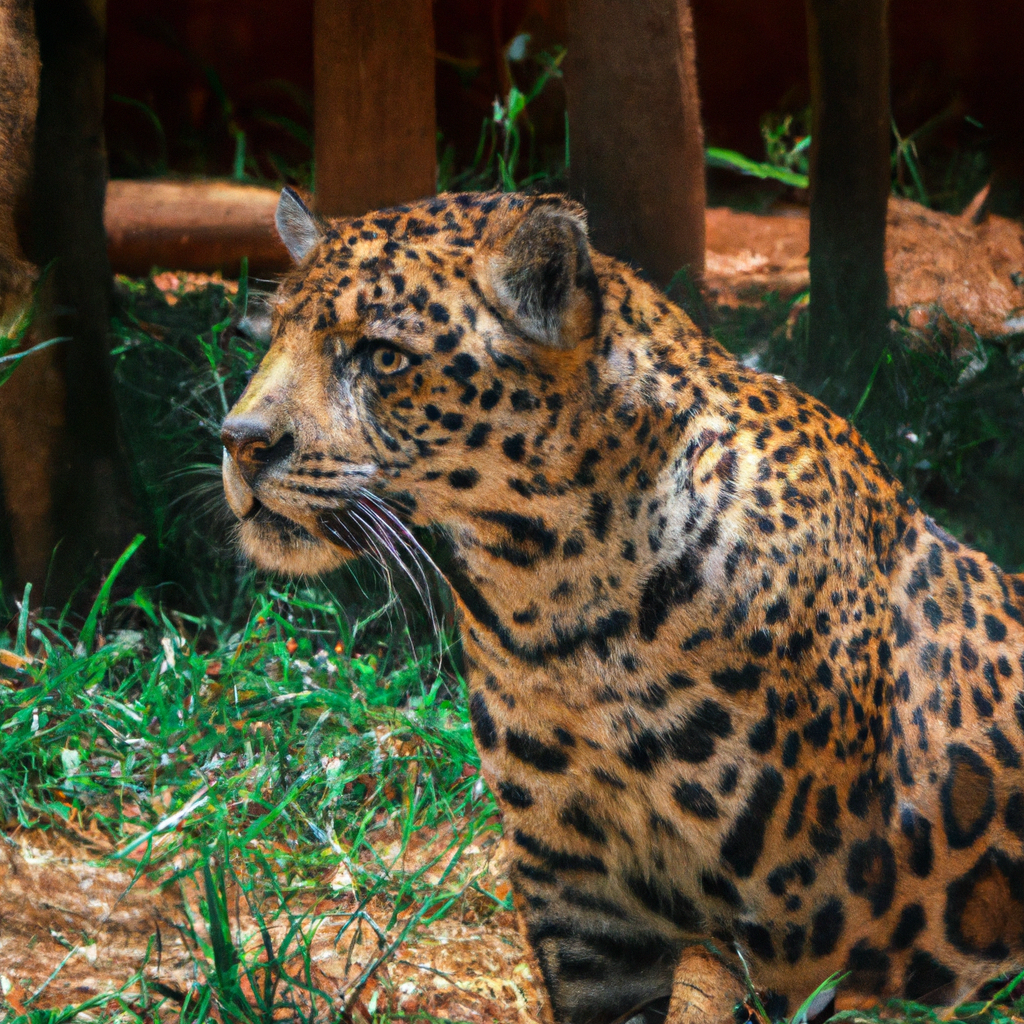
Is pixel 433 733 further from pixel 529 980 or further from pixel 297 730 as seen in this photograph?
pixel 529 980

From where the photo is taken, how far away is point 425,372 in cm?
293

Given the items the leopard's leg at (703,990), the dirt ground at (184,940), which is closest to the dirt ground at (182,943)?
the dirt ground at (184,940)

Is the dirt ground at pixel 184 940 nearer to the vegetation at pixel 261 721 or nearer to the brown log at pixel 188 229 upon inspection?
the vegetation at pixel 261 721

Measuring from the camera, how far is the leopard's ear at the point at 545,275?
285 cm

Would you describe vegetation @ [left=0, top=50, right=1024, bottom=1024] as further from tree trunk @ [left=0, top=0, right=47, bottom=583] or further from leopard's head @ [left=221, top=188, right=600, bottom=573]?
leopard's head @ [left=221, top=188, right=600, bottom=573]

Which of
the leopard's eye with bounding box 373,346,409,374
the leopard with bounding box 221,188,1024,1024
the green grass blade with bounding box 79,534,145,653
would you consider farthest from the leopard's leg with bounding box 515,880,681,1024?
the green grass blade with bounding box 79,534,145,653

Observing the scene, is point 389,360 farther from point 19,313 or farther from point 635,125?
point 635,125

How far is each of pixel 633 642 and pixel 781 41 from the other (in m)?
9.25

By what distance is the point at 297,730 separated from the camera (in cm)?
471

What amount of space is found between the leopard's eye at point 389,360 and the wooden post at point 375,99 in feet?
8.62

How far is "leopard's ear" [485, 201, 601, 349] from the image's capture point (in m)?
2.85

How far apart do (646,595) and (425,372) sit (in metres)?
0.75

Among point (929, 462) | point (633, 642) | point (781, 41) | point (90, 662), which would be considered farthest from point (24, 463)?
point (781, 41)

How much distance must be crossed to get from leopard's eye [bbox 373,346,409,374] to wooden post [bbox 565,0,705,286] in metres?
2.67
